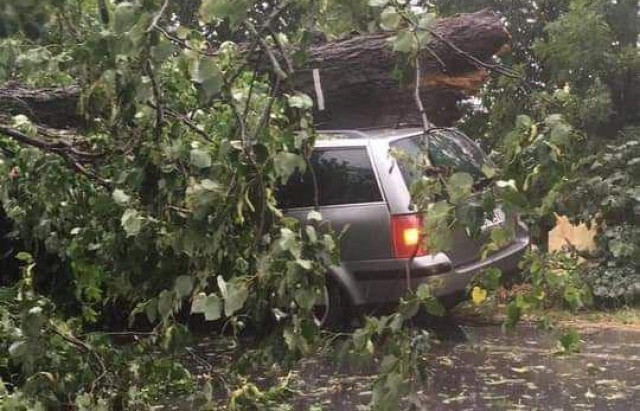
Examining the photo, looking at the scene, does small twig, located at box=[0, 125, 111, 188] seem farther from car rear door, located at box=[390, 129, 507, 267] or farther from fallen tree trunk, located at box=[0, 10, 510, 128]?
fallen tree trunk, located at box=[0, 10, 510, 128]

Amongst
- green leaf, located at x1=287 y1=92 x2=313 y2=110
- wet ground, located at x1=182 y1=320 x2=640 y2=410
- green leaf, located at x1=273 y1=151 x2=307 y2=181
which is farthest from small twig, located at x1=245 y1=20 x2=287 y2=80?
wet ground, located at x1=182 y1=320 x2=640 y2=410

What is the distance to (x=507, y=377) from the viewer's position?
5465 mm

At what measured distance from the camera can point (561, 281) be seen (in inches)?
108

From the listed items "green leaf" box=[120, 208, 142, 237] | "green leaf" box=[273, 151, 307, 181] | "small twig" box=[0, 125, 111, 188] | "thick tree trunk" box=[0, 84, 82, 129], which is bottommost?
"green leaf" box=[120, 208, 142, 237]

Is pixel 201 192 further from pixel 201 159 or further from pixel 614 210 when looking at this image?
pixel 614 210

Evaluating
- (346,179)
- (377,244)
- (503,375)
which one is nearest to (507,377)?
(503,375)

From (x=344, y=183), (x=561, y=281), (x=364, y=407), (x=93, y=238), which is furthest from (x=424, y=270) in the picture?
(x=561, y=281)

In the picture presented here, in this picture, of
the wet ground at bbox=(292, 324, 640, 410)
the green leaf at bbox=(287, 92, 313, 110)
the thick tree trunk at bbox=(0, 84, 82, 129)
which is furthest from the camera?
the thick tree trunk at bbox=(0, 84, 82, 129)

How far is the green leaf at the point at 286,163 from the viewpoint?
105 inches

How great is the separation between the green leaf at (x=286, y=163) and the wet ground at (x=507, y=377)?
Answer: 1.97 metres

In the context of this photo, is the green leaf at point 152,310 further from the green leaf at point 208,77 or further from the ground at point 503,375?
the ground at point 503,375

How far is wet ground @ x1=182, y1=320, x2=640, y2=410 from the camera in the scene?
493 cm

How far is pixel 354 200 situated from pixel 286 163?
3.75 m

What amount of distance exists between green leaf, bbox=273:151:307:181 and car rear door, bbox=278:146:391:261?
11.4 feet
